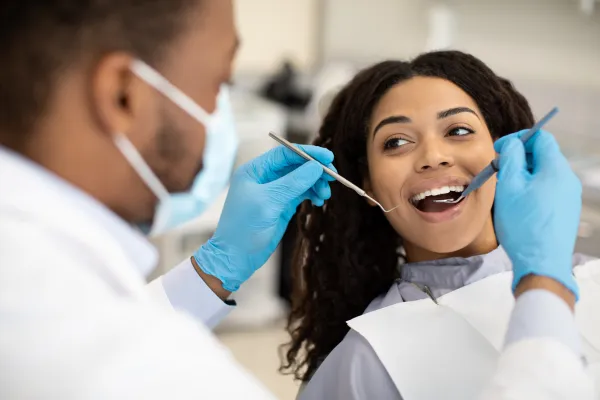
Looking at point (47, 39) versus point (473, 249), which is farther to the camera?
point (473, 249)

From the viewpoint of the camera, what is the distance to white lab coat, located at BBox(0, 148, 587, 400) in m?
0.62

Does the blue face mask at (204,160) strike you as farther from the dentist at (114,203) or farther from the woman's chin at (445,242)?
the woman's chin at (445,242)

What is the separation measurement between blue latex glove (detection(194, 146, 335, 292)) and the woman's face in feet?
0.46

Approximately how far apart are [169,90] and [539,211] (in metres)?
0.52

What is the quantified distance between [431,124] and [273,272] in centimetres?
189

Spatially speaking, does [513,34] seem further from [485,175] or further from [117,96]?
[117,96]

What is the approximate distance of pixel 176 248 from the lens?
2859mm

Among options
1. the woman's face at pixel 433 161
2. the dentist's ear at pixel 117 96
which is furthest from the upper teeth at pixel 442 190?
the dentist's ear at pixel 117 96

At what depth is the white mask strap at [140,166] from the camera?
0.77 m

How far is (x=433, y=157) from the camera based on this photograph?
122 centimetres

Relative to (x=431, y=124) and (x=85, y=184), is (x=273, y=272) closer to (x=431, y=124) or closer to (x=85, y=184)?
(x=431, y=124)

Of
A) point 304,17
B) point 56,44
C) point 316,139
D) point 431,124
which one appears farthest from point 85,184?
point 304,17

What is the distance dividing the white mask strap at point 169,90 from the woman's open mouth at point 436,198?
1.72ft

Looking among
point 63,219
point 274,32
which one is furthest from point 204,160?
point 274,32
